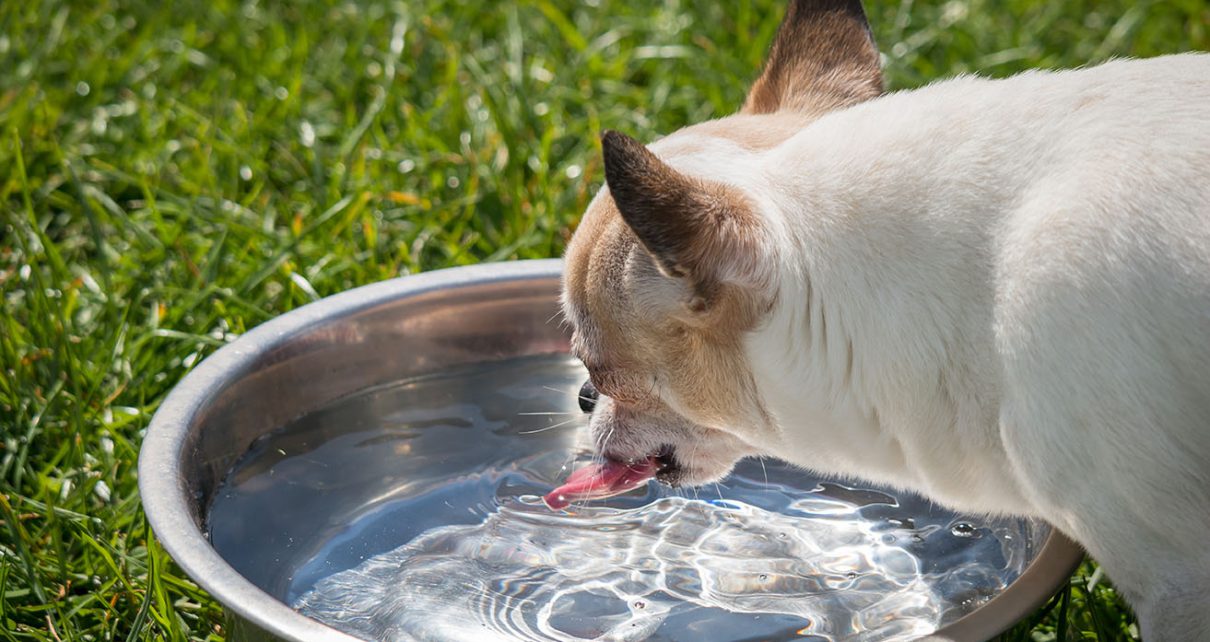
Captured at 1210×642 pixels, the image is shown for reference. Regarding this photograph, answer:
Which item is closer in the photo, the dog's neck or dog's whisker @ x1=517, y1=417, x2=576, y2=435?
the dog's neck

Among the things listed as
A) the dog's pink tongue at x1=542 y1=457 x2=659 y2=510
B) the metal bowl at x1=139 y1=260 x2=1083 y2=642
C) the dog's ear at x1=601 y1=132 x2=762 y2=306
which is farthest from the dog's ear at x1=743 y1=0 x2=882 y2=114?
the metal bowl at x1=139 y1=260 x2=1083 y2=642

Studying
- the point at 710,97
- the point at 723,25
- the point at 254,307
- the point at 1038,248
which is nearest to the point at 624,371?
the point at 1038,248

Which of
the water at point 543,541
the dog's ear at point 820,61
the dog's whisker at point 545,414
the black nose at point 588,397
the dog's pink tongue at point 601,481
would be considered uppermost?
the dog's ear at point 820,61

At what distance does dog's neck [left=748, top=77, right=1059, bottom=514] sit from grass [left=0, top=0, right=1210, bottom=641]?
2.77 ft

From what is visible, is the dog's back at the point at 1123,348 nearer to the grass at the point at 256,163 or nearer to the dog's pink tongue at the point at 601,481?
the grass at the point at 256,163

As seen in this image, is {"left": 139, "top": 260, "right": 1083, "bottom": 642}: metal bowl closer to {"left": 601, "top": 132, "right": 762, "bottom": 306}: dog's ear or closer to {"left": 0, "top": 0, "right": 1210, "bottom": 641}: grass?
{"left": 0, "top": 0, "right": 1210, "bottom": 641}: grass

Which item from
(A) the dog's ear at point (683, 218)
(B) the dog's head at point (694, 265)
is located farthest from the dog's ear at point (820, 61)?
(A) the dog's ear at point (683, 218)

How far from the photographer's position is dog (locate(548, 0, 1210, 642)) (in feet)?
8.06

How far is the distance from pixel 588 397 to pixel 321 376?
107cm

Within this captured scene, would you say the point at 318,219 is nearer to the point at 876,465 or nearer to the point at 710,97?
the point at 710,97

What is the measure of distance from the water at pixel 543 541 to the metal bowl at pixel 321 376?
94mm

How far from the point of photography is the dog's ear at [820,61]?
3311 millimetres

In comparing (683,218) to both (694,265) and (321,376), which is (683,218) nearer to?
(694,265)

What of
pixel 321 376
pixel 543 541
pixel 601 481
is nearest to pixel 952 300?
pixel 601 481
